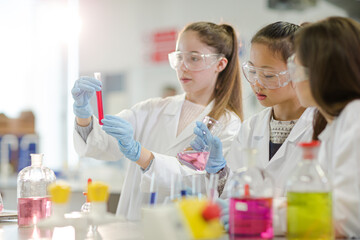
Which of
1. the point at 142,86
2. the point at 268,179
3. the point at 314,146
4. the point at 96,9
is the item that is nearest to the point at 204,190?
the point at 268,179

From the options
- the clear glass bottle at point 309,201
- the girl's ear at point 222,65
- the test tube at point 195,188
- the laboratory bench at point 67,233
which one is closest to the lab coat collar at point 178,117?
the girl's ear at point 222,65

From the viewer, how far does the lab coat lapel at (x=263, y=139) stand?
1979mm

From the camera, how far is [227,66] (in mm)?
2535

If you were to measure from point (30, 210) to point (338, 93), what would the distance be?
1.16 metres

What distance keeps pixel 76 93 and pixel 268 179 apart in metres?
1.19

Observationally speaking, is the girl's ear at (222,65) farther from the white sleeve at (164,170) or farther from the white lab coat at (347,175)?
the white lab coat at (347,175)

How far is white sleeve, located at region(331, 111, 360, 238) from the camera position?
3.97ft

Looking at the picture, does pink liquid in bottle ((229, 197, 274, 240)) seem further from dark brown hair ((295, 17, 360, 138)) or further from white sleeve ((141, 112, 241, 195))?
white sleeve ((141, 112, 241, 195))

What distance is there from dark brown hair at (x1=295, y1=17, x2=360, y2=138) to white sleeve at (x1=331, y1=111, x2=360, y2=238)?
94mm

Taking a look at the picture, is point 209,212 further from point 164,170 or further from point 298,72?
point 164,170

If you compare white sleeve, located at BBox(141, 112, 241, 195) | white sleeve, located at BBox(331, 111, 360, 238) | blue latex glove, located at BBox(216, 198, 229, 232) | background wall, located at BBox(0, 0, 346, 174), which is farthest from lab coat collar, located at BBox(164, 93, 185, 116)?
background wall, located at BBox(0, 0, 346, 174)

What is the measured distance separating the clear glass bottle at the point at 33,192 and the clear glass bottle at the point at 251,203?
2.63 ft

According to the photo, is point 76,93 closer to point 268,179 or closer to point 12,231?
point 12,231

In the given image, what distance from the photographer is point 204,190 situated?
6.71 feet
